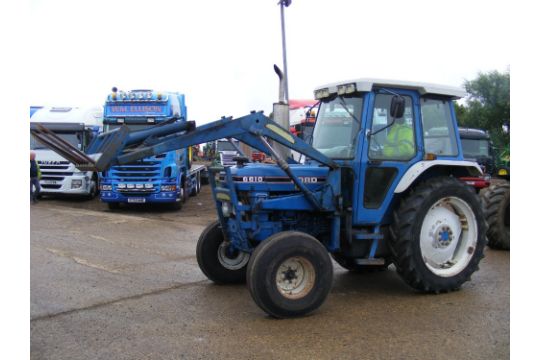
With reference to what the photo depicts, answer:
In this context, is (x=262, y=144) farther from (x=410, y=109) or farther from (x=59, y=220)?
(x=59, y=220)

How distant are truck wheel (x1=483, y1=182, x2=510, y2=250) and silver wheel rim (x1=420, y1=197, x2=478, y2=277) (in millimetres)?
2634

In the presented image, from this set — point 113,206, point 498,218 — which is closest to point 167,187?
point 113,206

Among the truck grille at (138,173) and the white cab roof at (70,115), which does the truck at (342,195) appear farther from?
the white cab roof at (70,115)

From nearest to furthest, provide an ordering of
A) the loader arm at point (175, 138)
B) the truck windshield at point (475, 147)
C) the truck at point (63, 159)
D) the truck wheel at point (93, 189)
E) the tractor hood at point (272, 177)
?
the loader arm at point (175, 138) → the tractor hood at point (272, 177) → the truck windshield at point (475, 147) → the truck at point (63, 159) → the truck wheel at point (93, 189)

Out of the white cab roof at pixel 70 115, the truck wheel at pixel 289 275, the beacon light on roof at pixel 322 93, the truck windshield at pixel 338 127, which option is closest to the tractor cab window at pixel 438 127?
the truck windshield at pixel 338 127

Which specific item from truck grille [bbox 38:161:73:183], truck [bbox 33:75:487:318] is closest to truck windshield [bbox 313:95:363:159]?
truck [bbox 33:75:487:318]

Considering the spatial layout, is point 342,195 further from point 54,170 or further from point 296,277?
point 54,170

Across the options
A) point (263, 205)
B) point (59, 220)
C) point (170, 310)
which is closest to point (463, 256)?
point (263, 205)

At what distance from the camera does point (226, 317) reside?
5031 mm

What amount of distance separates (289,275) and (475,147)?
10450mm

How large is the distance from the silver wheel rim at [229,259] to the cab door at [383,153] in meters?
1.59

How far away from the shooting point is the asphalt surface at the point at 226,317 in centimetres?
419

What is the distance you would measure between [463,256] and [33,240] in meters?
7.28

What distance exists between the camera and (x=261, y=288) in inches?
189
